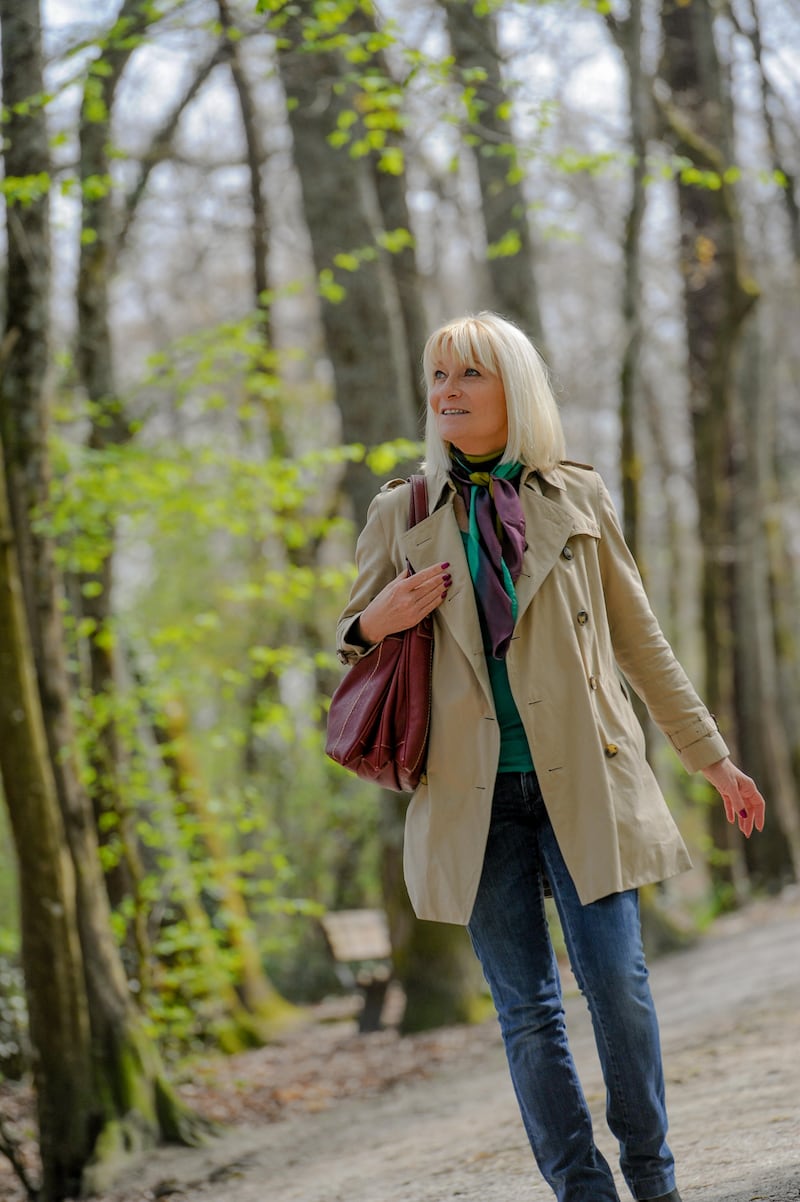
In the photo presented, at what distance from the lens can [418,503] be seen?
11.3 ft

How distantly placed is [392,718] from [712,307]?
12.5m

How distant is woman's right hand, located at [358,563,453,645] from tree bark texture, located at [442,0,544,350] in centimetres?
616

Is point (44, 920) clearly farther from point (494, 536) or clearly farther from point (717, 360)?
point (717, 360)

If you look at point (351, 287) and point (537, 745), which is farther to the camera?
point (351, 287)

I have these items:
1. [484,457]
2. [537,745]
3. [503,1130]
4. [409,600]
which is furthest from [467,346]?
[503,1130]

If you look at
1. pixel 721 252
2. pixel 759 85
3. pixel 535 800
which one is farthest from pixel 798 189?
pixel 535 800

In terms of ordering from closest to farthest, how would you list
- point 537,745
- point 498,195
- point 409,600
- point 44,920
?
point 537,745, point 409,600, point 44,920, point 498,195

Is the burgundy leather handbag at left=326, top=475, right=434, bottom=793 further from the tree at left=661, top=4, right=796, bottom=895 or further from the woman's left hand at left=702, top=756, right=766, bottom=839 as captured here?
the tree at left=661, top=4, right=796, bottom=895

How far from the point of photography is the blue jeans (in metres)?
3.08

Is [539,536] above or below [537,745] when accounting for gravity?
above

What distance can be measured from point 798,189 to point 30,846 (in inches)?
465

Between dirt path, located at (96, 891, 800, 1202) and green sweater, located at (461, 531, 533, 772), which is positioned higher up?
green sweater, located at (461, 531, 533, 772)

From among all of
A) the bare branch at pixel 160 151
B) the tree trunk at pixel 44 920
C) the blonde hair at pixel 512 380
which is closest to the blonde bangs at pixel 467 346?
the blonde hair at pixel 512 380

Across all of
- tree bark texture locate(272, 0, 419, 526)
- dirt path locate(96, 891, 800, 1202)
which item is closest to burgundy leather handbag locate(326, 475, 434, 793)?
dirt path locate(96, 891, 800, 1202)
